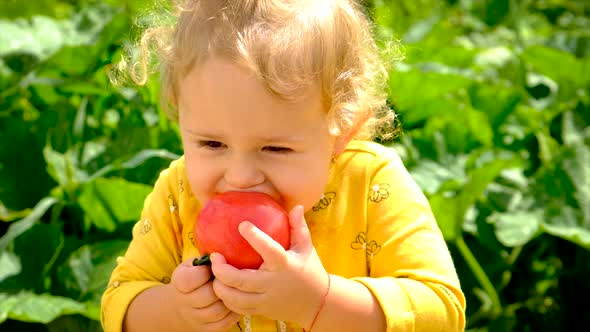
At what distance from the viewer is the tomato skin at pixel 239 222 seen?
1502mm

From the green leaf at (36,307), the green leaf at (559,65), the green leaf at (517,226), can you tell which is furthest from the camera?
the green leaf at (559,65)

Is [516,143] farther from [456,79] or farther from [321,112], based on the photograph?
[321,112]

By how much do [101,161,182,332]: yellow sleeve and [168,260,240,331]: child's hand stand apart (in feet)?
0.84

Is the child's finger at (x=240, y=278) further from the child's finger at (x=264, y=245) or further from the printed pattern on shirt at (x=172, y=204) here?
the printed pattern on shirt at (x=172, y=204)

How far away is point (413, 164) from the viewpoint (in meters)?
2.62

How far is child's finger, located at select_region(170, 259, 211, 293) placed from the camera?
151 centimetres

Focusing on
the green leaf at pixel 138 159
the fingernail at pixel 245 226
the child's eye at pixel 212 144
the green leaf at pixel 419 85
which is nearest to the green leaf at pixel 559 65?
the green leaf at pixel 419 85

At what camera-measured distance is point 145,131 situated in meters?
2.54

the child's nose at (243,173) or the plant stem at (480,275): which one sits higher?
the child's nose at (243,173)

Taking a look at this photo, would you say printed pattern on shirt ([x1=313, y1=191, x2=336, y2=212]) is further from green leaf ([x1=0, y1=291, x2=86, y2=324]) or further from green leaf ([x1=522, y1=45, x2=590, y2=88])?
green leaf ([x1=522, y1=45, x2=590, y2=88])

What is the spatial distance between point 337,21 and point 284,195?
0.29 meters

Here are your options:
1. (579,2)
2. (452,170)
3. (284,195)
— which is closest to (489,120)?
(452,170)

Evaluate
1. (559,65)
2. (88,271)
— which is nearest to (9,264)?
(88,271)

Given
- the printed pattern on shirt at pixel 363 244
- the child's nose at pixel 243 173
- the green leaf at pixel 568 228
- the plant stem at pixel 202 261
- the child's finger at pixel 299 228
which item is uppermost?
the child's nose at pixel 243 173
